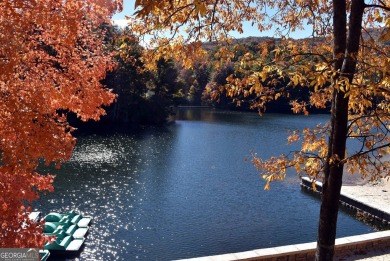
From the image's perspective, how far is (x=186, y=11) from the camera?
180 inches

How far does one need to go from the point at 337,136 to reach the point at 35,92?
3.38 m

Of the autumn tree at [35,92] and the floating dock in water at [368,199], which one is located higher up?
the autumn tree at [35,92]

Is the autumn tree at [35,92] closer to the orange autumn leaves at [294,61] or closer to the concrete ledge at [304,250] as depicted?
the orange autumn leaves at [294,61]

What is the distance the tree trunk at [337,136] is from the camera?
13.7 ft

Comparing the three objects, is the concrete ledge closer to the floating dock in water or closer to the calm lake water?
the calm lake water

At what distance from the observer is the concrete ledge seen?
728 cm

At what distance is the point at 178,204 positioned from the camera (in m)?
15.0

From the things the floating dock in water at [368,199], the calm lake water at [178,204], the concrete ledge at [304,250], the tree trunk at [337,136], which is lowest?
the calm lake water at [178,204]

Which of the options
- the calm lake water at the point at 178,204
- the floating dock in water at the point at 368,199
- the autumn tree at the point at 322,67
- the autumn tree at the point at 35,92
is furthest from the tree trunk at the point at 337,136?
the floating dock in water at the point at 368,199

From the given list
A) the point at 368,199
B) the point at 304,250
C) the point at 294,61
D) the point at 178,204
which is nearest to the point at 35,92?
the point at 294,61

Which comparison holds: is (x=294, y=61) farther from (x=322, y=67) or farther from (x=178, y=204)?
(x=178, y=204)

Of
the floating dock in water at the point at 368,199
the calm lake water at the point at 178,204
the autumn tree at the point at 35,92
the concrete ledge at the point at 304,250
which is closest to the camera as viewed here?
the autumn tree at the point at 35,92

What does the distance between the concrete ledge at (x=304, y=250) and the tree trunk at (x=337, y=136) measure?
2969 mm

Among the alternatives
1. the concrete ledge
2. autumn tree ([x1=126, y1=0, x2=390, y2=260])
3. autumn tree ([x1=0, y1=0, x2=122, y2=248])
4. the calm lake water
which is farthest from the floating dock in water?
autumn tree ([x1=0, y1=0, x2=122, y2=248])
